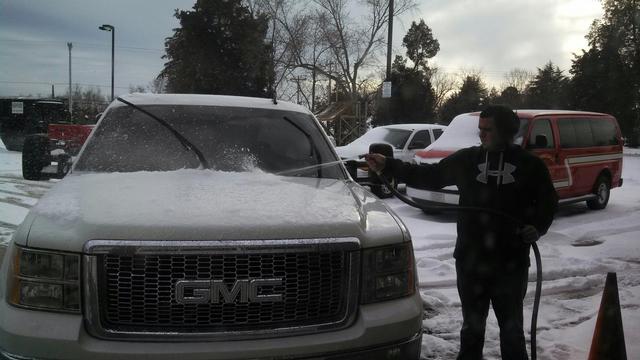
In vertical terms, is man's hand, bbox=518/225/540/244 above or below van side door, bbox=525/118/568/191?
below

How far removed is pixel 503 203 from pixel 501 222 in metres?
0.11

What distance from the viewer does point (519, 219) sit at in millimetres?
3086

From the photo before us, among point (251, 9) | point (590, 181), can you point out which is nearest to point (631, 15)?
point (251, 9)

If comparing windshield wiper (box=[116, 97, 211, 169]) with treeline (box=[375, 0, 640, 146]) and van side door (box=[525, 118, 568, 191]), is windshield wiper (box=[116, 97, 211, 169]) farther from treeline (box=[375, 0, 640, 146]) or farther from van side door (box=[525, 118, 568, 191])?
treeline (box=[375, 0, 640, 146])

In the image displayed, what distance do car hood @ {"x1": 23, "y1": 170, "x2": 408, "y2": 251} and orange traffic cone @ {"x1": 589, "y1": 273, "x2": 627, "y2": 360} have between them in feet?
4.80

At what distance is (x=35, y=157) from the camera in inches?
181

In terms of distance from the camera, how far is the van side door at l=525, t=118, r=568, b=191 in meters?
9.30

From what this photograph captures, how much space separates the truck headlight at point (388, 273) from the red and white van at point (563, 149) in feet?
21.6

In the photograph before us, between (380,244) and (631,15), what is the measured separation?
48.9 m

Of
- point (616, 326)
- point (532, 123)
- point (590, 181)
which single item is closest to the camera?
point (616, 326)

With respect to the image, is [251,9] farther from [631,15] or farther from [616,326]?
[616,326]

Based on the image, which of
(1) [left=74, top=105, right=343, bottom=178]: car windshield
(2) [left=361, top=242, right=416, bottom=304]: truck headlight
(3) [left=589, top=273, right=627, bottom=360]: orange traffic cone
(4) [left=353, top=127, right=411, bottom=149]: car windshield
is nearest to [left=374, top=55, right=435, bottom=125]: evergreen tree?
(4) [left=353, top=127, right=411, bottom=149]: car windshield

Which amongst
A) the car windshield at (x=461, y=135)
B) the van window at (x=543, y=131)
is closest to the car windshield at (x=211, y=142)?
the car windshield at (x=461, y=135)

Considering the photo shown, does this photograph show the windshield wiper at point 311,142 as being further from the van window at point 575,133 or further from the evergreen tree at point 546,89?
the evergreen tree at point 546,89
